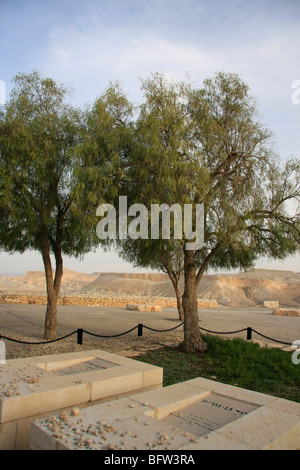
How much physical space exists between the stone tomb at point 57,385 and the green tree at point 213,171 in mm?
3800

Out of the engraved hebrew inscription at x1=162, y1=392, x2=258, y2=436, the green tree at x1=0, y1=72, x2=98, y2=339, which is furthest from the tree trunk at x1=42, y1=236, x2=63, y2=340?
the engraved hebrew inscription at x1=162, y1=392, x2=258, y2=436

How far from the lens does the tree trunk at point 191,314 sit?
11367mm

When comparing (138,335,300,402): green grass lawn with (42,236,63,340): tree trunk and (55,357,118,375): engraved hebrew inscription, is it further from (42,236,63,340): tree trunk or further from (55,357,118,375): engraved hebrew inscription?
(42,236,63,340): tree trunk

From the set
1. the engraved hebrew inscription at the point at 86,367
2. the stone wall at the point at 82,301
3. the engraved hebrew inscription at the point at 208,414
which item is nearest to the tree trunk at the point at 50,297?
the engraved hebrew inscription at the point at 86,367

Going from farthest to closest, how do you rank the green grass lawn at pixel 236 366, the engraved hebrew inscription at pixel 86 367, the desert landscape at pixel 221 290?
the desert landscape at pixel 221 290 < the green grass lawn at pixel 236 366 < the engraved hebrew inscription at pixel 86 367

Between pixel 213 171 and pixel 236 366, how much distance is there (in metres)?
5.55

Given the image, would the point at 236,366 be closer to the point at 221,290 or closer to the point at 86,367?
the point at 86,367

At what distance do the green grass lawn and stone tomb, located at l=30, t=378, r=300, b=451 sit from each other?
2.83 metres

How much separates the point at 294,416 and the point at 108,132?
26.5 ft

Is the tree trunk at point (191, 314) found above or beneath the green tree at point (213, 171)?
beneath

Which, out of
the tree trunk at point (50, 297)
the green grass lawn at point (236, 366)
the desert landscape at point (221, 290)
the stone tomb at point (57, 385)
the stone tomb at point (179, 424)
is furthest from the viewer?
the desert landscape at point (221, 290)

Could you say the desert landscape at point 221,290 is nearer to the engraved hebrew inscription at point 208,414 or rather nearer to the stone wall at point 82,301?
the stone wall at point 82,301

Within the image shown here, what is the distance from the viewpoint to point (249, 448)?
3588 mm
